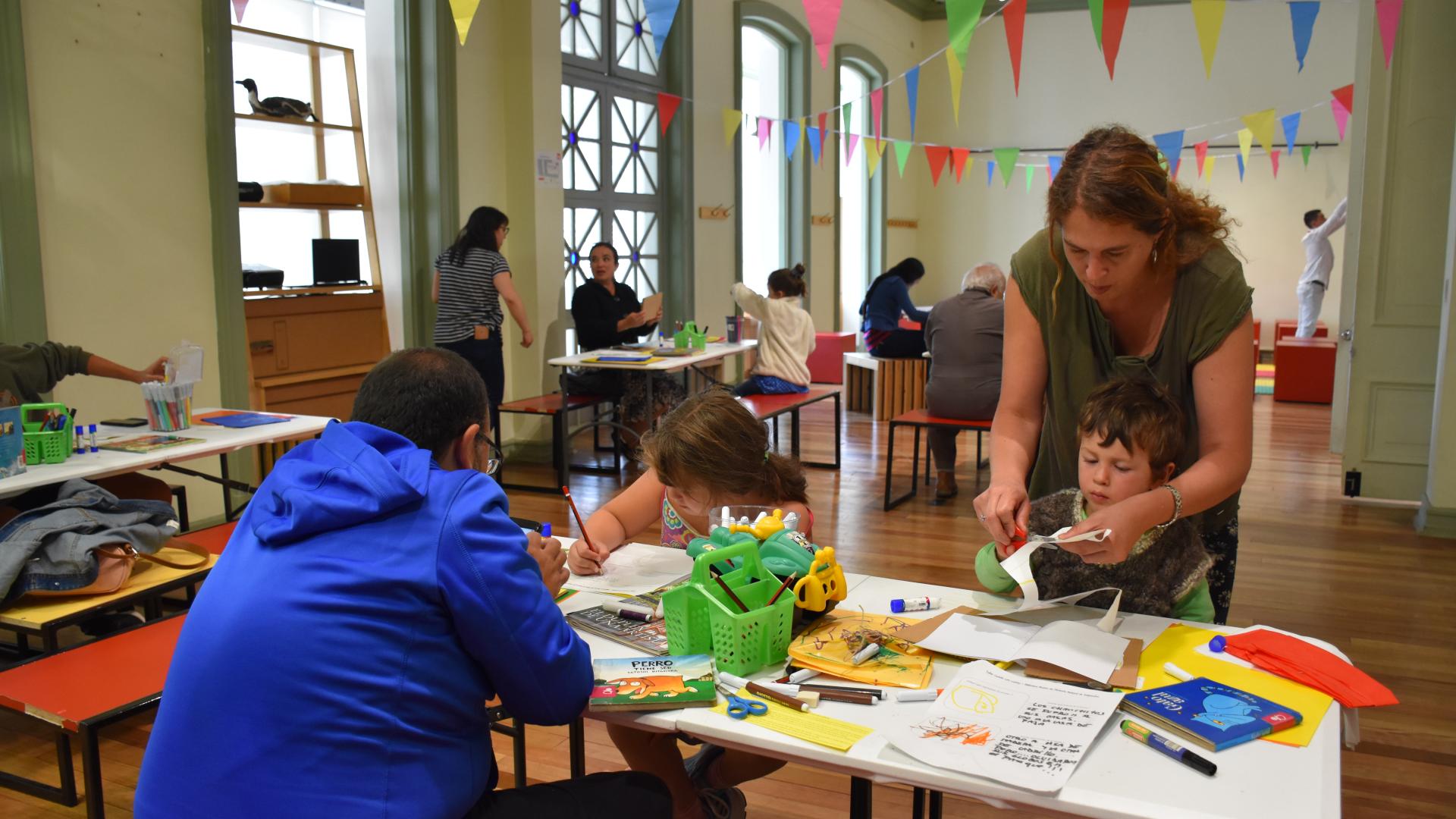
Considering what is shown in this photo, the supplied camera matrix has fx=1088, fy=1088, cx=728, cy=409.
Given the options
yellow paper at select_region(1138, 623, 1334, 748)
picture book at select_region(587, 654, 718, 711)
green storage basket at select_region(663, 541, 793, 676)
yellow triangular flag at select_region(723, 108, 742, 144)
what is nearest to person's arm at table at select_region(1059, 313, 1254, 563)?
yellow paper at select_region(1138, 623, 1334, 748)

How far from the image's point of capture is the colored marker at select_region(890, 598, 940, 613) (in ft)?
6.15

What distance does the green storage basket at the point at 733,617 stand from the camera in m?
1.57

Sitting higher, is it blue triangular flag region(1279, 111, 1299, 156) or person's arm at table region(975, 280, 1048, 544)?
blue triangular flag region(1279, 111, 1299, 156)

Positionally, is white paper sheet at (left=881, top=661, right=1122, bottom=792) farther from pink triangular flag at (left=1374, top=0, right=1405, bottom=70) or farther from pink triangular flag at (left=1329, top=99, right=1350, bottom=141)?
pink triangular flag at (left=1329, top=99, right=1350, bottom=141)

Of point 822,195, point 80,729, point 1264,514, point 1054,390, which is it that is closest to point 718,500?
point 1054,390

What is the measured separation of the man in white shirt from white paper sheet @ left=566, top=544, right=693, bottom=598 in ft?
32.0

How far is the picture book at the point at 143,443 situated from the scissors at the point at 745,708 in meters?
2.55

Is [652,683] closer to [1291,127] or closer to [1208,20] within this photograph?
[1208,20]

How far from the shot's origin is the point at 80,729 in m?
1.84

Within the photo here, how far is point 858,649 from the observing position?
163 cm

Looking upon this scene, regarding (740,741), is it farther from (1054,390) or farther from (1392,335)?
(1392,335)

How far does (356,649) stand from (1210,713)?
1.07m

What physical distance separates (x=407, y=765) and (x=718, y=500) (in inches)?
42.0

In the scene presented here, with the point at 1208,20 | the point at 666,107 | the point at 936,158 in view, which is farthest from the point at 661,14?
the point at 936,158
